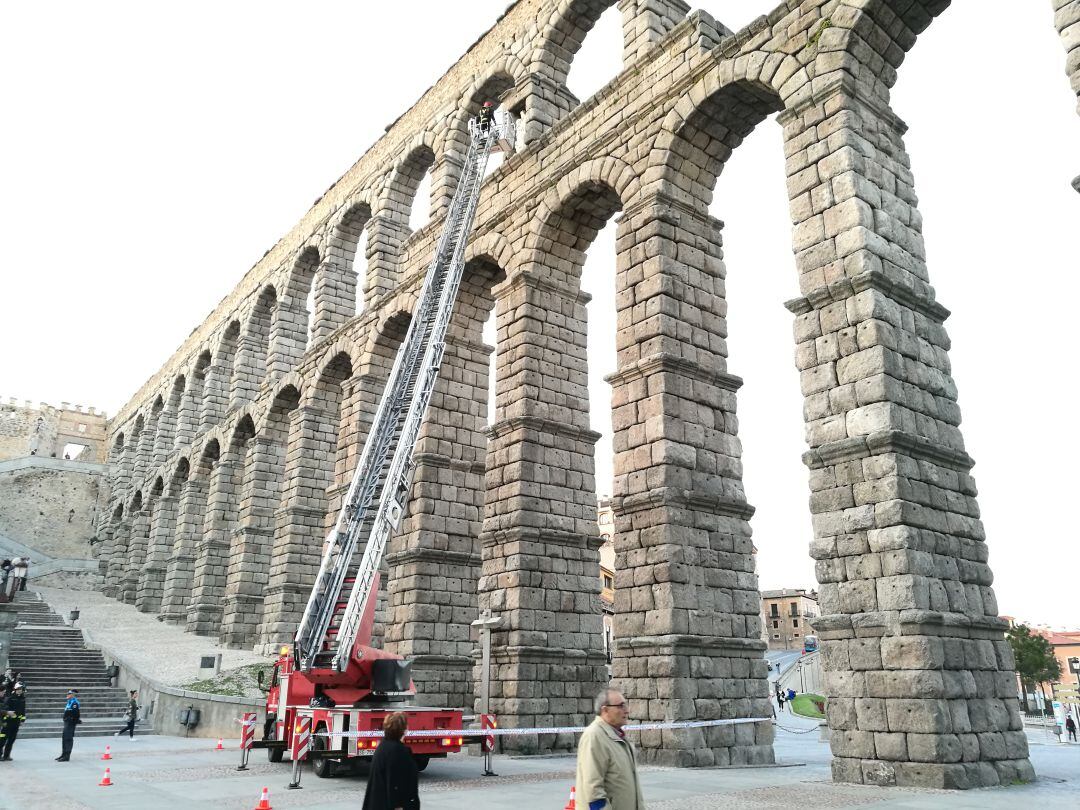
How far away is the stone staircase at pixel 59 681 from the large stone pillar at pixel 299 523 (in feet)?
13.3

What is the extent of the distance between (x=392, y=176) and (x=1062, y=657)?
9489cm

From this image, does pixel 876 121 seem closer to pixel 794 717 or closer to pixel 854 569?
pixel 854 569

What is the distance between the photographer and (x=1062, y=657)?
88.9 m

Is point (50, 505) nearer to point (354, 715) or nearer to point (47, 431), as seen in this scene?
point (47, 431)

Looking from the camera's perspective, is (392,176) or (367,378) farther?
(392,176)

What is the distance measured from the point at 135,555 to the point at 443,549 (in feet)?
96.5

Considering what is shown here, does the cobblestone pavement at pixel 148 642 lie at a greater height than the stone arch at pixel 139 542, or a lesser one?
lesser

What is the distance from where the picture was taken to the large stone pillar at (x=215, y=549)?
2891 centimetres

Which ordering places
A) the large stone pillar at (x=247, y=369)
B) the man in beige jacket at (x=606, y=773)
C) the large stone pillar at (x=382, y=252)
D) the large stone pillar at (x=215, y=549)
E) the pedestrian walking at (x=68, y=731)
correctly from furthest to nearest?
the large stone pillar at (x=247, y=369) → the large stone pillar at (x=215, y=549) → the large stone pillar at (x=382, y=252) → the pedestrian walking at (x=68, y=731) → the man in beige jacket at (x=606, y=773)

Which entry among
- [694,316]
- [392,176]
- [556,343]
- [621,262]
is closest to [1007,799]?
[694,316]

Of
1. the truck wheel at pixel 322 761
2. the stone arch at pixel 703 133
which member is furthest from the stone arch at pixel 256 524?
the stone arch at pixel 703 133

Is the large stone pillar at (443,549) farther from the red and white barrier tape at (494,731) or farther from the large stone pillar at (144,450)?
the large stone pillar at (144,450)

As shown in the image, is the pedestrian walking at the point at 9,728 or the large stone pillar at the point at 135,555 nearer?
the pedestrian walking at the point at 9,728

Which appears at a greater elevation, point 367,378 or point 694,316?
point 367,378
